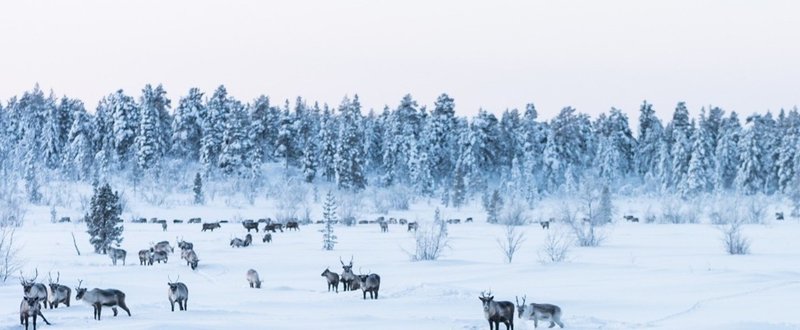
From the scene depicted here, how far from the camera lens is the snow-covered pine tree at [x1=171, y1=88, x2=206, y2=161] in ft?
283

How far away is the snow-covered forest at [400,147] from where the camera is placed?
8081 cm

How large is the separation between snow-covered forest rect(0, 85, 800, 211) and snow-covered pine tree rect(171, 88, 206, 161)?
0.40ft

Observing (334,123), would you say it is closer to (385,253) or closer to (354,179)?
(354,179)

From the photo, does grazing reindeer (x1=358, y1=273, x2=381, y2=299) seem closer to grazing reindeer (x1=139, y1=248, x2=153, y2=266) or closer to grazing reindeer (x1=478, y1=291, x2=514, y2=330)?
grazing reindeer (x1=478, y1=291, x2=514, y2=330)

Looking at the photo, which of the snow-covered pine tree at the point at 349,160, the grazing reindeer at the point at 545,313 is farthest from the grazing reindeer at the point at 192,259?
the snow-covered pine tree at the point at 349,160

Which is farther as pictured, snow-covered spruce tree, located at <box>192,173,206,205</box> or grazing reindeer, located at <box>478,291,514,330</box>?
snow-covered spruce tree, located at <box>192,173,206,205</box>

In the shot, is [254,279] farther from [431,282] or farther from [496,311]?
[496,311]

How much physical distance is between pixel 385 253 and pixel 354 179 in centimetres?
4646

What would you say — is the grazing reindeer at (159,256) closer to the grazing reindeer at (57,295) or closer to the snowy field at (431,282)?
the snowy field at (431,282)

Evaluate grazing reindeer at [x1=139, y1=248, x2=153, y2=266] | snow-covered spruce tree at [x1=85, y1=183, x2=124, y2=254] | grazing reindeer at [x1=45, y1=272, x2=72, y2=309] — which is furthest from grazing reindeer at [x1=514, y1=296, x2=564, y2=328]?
snow-covered spruce tree at [x1=85, y1=183, x2=124, y2=254]

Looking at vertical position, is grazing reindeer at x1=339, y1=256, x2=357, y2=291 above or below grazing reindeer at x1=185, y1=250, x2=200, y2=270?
below

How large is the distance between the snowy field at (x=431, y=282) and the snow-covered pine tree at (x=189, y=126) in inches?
1610

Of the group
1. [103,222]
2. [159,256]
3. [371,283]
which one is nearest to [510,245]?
[371,283]

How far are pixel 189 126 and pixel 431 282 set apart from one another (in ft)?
218
